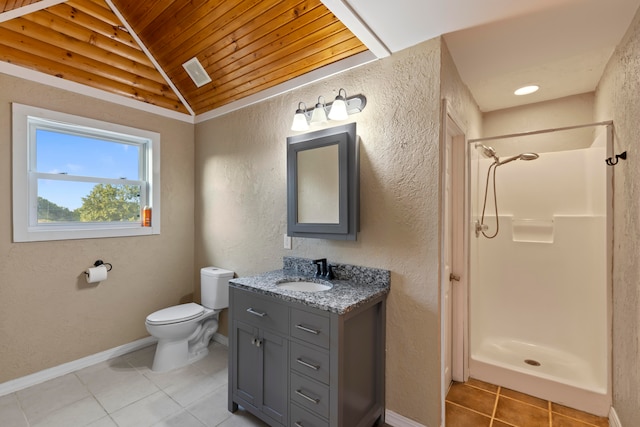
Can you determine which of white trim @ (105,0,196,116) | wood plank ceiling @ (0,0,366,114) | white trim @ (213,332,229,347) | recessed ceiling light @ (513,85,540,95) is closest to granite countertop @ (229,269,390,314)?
white trim @ (213,332,229,347)

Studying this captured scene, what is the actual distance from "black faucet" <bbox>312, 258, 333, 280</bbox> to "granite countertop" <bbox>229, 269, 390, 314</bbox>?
0.13 feet

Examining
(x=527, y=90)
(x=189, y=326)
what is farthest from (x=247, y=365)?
(x=527, y=90)

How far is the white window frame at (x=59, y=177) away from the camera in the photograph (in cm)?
212

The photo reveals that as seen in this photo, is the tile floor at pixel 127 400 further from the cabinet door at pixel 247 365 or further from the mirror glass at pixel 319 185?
the mirror glass at pixel 319 185

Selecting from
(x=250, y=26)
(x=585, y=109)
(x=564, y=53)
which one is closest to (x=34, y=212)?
(x=250, y=26)

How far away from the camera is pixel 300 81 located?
7.27 ft

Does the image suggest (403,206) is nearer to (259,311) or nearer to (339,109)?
(339,109)

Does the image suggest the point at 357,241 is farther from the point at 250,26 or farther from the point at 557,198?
the point at 557,198

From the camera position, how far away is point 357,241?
6.35 ft

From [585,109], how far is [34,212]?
4.54 m

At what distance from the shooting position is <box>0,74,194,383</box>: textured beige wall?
210cm

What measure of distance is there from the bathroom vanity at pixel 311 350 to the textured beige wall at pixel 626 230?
Answer: 120cm

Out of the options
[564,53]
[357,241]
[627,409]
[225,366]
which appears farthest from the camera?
[225,366]

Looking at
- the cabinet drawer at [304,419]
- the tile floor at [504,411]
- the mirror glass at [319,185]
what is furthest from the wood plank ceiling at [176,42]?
the tile floor at [504,411]
